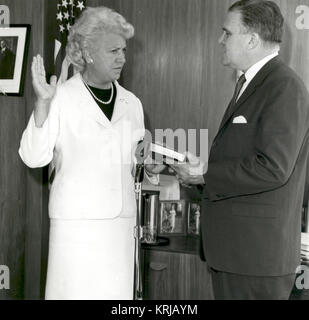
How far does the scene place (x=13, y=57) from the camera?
7.22 feet

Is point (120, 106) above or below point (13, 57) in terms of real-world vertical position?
below

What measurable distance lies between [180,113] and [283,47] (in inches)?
25.6

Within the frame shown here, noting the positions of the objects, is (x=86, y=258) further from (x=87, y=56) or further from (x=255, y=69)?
(x=255, y=69)

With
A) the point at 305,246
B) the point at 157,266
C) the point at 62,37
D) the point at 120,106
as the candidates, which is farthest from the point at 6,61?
the point at 305,246

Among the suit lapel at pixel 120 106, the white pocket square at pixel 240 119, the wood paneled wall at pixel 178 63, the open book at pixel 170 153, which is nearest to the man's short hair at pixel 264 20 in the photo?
the white pocket square at pixel 240 119

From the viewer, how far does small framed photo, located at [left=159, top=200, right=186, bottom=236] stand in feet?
8.78

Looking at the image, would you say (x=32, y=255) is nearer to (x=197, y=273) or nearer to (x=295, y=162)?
(x=197, y=273)

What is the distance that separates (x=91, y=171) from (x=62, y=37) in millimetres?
787

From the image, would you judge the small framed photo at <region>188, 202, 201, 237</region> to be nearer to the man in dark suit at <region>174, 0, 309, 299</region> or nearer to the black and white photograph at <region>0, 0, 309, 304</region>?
the black and white photograph at <region>0, 0, 309, 304</region>

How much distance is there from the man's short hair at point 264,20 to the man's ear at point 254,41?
1cm

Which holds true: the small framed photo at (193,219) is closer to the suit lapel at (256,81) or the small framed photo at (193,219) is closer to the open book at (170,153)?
the open book at (170,153)

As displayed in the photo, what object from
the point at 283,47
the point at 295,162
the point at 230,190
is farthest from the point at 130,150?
the point at 283,47

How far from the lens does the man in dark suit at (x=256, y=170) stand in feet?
5.31
